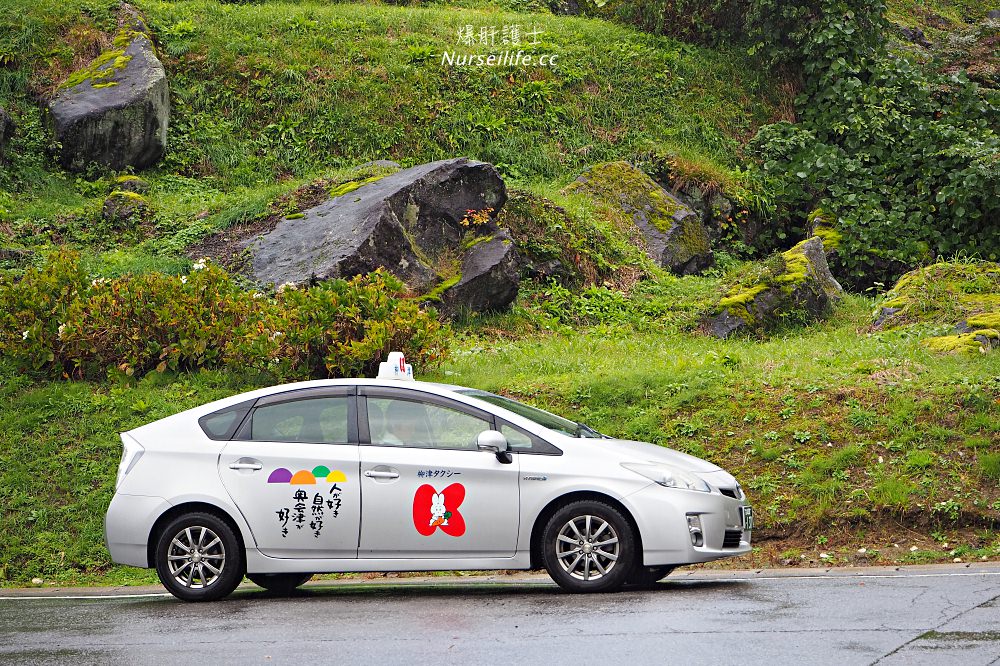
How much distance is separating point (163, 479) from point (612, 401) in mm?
5193

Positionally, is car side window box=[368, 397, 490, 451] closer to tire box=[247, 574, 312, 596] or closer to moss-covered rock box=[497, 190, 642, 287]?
tire box=[247, 574, 312, 596]

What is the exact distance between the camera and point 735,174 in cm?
2097

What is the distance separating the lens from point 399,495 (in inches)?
294

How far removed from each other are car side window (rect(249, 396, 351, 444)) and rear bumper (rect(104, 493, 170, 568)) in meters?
0.85

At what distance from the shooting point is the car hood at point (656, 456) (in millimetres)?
7520

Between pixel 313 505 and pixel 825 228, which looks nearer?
pixel 313 505

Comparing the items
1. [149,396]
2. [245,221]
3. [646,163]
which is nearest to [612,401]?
[149,396]

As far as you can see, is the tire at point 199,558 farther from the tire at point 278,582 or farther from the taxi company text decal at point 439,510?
the taxi company text decal at point 439,510

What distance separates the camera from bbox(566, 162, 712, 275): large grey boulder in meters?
18.8

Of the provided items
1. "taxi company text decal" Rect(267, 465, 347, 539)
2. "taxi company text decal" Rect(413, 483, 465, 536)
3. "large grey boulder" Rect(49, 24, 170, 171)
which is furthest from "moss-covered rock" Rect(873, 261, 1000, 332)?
"large grey boulder" Rect(49, 24, 170, 171)

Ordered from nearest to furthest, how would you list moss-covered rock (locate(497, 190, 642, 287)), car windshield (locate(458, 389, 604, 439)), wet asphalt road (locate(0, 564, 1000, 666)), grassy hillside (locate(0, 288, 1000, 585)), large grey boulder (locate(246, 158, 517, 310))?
wet asphalt road (locate(0, 564, 1000, 666)) → car windshield (locate(458, 389, 604, 439)) → grassy hillside (locate(0, 288, 1000, 585)) → large grey boulder (locate(246, 158, 517, 310)) → moss-covered rock (locate(497, 190, 642, 287))

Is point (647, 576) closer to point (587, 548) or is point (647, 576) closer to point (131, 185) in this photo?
point (587, 548)

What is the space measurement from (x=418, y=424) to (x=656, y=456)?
1.73m

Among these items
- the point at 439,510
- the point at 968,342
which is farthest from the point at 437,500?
the point at 968,342
